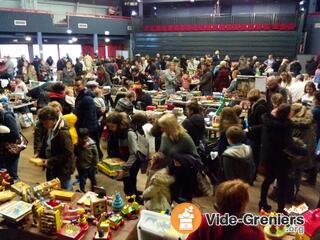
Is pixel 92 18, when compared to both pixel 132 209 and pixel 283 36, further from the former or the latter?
pixel 132 209

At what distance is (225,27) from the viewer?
1578 cm

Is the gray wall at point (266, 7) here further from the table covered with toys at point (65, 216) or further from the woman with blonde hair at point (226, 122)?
the table covered with toys at point (65, 216)

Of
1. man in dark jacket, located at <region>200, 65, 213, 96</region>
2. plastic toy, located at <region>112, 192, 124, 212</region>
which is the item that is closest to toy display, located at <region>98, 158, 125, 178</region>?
plastic toy, located at <region>112, 192, 124, 212</region>

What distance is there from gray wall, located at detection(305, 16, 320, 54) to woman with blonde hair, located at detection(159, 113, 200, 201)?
13.2 meters

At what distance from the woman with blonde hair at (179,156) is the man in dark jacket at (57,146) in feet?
3.03

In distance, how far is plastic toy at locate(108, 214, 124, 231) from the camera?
7.00 feet

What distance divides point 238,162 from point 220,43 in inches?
539

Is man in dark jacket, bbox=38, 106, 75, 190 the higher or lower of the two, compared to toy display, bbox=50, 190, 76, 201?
higher

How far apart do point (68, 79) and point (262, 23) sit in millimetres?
10879

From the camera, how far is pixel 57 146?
283 centimetres

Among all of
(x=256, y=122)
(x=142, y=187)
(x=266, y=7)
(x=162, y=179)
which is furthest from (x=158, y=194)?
(x=266, y=7)

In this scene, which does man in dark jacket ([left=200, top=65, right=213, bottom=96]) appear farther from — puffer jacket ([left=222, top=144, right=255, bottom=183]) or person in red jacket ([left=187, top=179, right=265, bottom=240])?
person in red jacket ([left=187, top=179, right=265, bottom=240])

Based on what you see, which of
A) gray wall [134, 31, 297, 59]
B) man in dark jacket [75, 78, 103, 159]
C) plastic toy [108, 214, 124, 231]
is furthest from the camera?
gray wall [134, 31, 297, 59]

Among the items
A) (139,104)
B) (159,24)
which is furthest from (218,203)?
(159,24)
